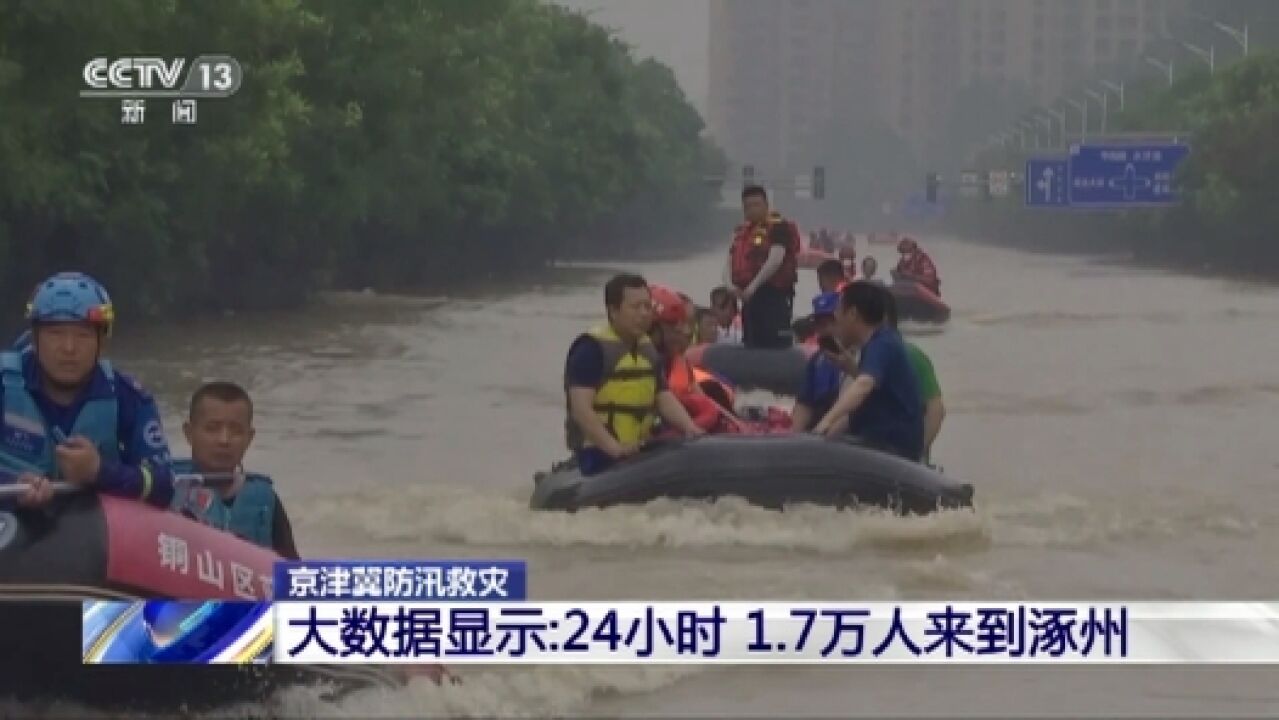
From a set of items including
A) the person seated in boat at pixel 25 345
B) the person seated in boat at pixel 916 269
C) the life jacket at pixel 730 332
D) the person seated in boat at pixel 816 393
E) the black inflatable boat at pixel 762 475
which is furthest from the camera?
the person seated in boat at pixel 916 269

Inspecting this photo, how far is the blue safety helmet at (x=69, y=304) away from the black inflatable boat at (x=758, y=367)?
11.1 m

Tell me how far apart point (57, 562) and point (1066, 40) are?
181832mm

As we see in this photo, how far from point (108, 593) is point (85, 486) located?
27 centimetres

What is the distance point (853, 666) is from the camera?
8.38m

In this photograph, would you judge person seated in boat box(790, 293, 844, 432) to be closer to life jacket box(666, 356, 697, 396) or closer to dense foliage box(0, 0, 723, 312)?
life jacket box(666, 356, 697, 396)

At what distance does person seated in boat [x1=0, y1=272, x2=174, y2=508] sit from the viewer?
6562 mm

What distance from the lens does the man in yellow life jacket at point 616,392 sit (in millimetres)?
11383

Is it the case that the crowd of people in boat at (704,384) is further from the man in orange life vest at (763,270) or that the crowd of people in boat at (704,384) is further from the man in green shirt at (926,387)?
the man in orange life vest at (763,270)

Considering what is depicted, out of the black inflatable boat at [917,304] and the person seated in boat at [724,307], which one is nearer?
the person seated in boat at [724,307]

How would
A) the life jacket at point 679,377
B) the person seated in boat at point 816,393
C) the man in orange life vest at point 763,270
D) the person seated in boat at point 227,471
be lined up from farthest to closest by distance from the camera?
the man in orange life vest at point 763,270 → the life jacket at point 679,377 → the person seated in boat at point 816,393 → the person seated in boat at point 227,471

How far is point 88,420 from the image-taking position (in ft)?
22.2
